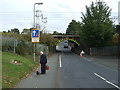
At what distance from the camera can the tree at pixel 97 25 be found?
43219 millimetres

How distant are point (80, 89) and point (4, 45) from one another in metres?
16.4

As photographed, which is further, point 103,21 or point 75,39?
point 75,39

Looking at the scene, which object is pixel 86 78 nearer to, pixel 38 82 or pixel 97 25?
pixel 38 82

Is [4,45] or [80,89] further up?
[4,45]

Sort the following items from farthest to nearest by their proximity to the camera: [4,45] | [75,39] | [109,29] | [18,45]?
[75,39]
[109,29]
[18,45]
[4,45]

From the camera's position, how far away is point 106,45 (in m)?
49.6

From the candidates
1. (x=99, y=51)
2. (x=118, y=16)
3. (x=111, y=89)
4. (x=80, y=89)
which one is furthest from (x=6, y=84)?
(x=99, y=51)

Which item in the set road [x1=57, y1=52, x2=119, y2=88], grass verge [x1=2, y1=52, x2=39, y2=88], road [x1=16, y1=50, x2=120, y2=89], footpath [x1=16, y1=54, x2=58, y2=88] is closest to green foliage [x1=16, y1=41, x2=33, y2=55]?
grass verge [x1=2, y1=52, x2=39, y2=88]

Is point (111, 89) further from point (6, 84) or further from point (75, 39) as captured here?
point (75, 39)

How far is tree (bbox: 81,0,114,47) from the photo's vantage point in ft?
142

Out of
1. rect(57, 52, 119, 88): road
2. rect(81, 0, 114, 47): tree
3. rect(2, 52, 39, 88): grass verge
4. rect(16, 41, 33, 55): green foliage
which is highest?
rect(81, 0, 114, 47): tree

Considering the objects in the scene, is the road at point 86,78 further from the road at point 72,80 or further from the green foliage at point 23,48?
the green foliage at point 23,48

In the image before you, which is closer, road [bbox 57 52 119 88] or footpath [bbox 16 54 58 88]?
footpath [bbox 16 54 58 88]

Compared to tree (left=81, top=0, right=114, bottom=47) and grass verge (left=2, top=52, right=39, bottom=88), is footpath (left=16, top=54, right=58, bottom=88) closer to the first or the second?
grass verge (left=2, top=52, right=39, bottom=88)
